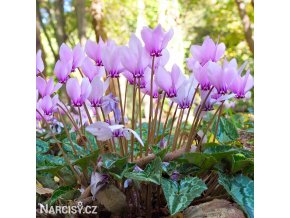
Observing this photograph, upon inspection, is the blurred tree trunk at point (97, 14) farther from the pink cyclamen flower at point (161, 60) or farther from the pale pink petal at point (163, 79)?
the pale pink petal at point (163, 79)

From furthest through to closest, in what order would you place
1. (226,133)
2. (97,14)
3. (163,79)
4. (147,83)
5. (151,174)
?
1. (97,14)
2. (226,133)
3. (147,83)
4. (163,79)
5. (151,174)

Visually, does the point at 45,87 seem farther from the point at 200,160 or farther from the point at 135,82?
the point at 200,160

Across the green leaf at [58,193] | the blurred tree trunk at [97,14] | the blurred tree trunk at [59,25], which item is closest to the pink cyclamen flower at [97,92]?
the green leaf at [58,193]

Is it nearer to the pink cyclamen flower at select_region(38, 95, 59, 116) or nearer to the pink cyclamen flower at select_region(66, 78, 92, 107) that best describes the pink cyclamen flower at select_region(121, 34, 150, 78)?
the pink cyclamen flower at select_region(66, 78, 92, 107)

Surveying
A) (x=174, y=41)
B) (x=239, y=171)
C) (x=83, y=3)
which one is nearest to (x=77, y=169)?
(x=239, y=171)

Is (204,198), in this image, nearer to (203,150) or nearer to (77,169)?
(203,150)

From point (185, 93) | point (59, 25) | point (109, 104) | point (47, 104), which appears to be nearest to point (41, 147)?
point (47, 104)

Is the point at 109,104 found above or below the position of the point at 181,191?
above
